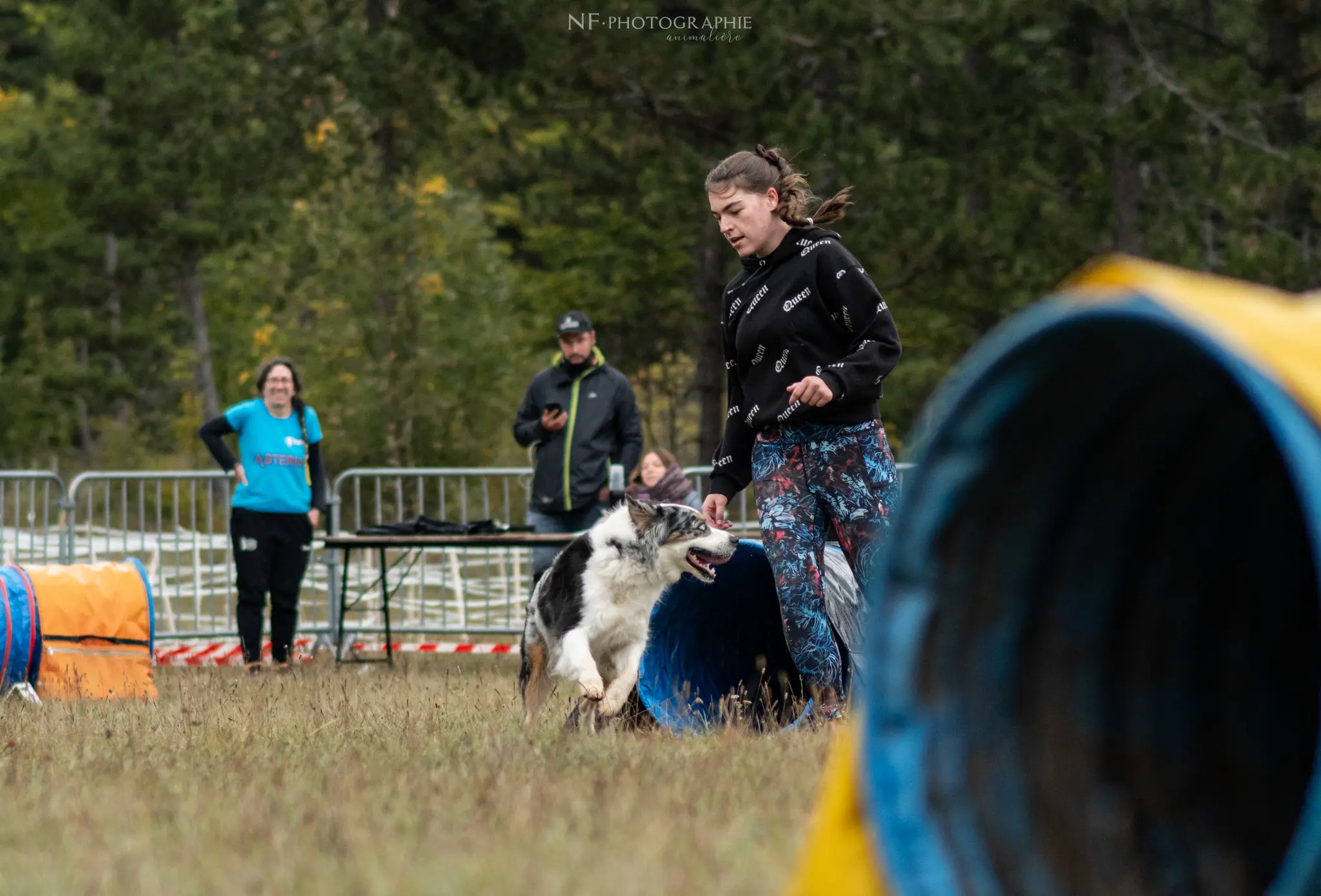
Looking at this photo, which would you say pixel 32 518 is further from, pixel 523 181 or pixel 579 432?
pixel 523 181

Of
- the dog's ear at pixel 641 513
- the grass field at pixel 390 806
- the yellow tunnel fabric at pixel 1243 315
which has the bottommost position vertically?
the grass field at pixel 390 806

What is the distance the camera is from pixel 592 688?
22.1ft

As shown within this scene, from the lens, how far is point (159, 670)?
1228 cm

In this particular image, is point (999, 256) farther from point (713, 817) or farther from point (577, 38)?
point (713, 817)

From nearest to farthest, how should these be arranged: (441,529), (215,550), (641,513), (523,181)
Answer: (641,513)
(441,529)
(215,550)
(523,181)

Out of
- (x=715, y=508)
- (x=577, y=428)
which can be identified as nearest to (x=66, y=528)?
(x=577, y=428)

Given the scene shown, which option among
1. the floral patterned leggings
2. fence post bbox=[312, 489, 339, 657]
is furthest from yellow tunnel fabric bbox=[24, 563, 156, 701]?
the floral patterned leggings

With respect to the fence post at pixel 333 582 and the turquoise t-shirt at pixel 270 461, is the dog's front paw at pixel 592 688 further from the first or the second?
the fence post at pixel 333 582

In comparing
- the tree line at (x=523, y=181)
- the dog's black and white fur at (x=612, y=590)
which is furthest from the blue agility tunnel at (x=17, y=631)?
the tree line at (x=523, y=181)

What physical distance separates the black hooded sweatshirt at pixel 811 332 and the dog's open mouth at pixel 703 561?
1.14 meters

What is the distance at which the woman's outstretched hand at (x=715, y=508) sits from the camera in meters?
6.56

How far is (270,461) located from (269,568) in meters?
0.75

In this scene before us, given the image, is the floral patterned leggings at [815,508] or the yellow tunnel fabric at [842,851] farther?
the floral patterned leggings at [815,508]

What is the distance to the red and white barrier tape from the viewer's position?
44.1 feet
